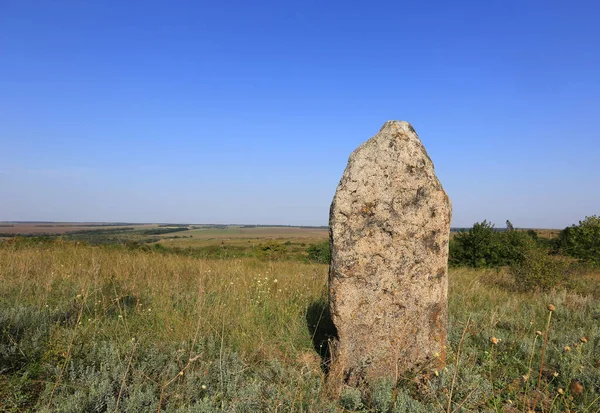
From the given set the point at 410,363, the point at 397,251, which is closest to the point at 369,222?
the point at 397,251

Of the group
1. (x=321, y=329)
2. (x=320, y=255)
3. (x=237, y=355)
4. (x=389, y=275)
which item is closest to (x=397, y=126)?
(x=389, y=275)

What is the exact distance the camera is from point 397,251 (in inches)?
143

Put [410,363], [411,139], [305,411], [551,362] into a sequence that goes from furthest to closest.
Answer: [551,362], [411,139], [410,363], [305,411]

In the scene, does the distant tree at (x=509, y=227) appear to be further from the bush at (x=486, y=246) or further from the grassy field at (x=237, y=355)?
the grassy field at (x=237, y=355)

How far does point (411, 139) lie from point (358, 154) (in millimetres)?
536

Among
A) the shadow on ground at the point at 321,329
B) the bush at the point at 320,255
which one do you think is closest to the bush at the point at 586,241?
the bush at the point at 320,255

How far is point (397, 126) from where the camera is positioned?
3.95 metres

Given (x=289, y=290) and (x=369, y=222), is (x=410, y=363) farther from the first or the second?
(x=289, y=290)

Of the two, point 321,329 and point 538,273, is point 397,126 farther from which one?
point 538,273

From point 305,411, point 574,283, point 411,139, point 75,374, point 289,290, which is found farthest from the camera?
point 574,283

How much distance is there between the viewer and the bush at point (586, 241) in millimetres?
17203

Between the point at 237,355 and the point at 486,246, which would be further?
the point at 486,246

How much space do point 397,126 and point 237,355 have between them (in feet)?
9.04

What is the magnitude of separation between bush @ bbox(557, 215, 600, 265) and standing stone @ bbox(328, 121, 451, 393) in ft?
54.2
